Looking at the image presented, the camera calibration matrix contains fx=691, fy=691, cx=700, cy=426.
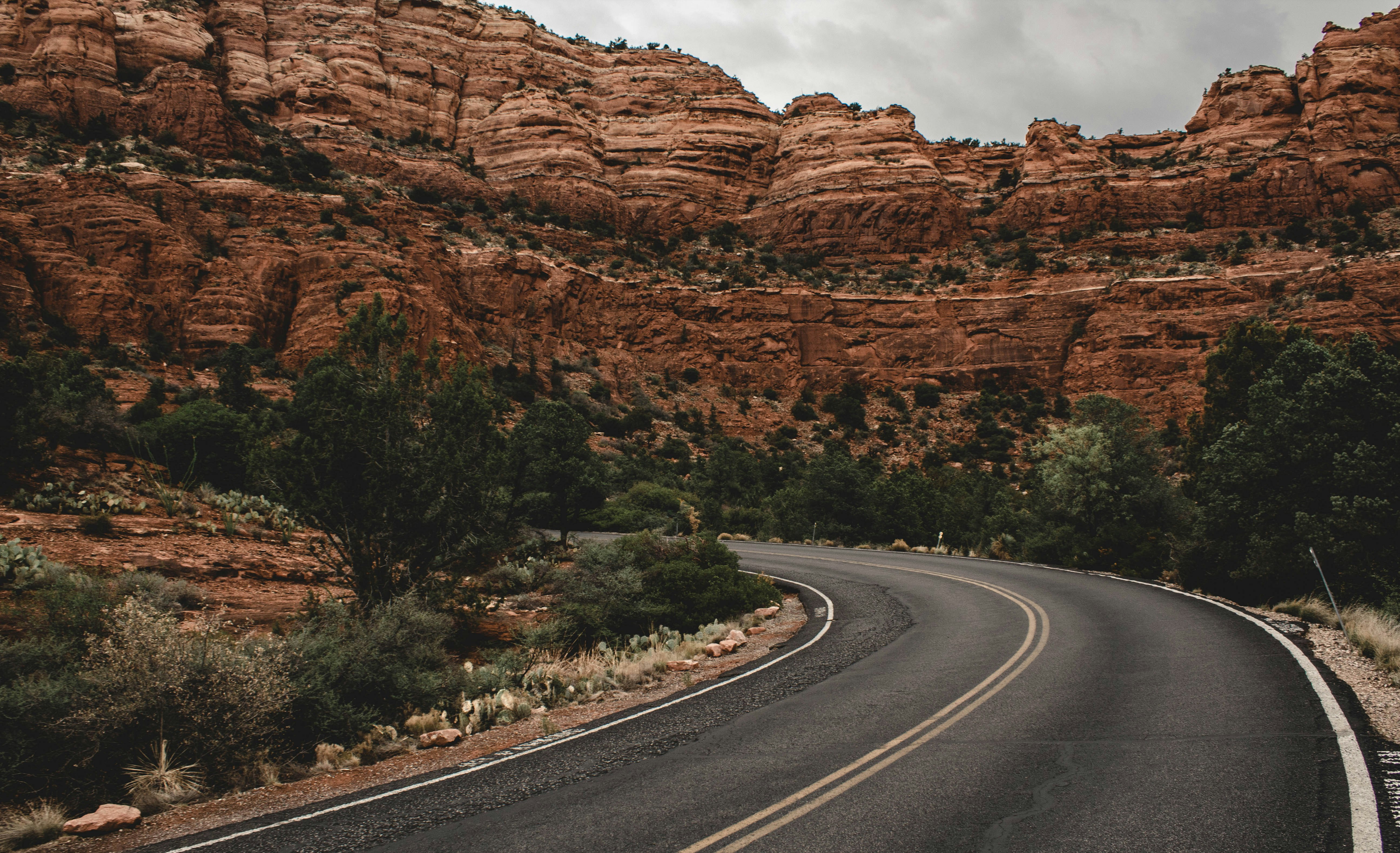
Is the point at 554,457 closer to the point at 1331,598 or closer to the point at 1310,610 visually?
the point at 1310,610

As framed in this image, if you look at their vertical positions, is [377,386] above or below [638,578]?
above

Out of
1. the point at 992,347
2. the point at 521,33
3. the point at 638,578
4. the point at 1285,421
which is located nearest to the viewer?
the point at 1285,421

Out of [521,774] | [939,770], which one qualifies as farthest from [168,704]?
[939,770]

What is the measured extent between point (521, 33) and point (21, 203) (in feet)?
181

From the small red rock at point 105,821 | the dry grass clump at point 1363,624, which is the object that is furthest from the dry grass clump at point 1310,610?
the small red rock at point 105,821

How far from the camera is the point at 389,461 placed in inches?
415

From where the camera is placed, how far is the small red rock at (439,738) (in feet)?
24.4

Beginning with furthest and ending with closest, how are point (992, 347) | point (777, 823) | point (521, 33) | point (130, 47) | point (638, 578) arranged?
point (521, 33)
point (992, 347)
point (130, 47)
point (638, 578)
point (777, 823)

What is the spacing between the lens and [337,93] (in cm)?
6194

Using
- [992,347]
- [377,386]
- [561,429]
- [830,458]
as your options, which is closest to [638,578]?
[377,386]

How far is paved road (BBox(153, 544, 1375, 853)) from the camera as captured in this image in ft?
15.1

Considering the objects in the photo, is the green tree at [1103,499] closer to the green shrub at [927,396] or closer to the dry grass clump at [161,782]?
the dry grass clump at [161,782]

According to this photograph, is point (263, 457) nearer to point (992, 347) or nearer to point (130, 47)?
point (992, 347)

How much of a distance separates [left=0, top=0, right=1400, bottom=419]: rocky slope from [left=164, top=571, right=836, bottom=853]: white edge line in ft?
122
